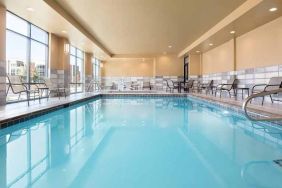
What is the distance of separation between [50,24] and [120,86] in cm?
1187

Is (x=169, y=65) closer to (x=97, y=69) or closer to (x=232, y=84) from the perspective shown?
(x=97, y=69)

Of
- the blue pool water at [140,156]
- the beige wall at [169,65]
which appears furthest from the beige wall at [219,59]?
the blue pool water at [140,156]

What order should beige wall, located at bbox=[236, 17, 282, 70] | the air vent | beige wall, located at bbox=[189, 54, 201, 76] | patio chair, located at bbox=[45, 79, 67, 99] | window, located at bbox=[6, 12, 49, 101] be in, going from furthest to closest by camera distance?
beige wall, located at bbox=[189, 54, 201, 76] → patio chair, located at bbox=[45, 79, 67, 99] → window, located at bbox=[6, 12, 49, 101] → beige wall, located at bbox=[236, 17, 282, 70] → the air vent

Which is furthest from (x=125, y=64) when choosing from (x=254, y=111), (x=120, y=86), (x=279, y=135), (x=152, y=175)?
(x=152, y=175)

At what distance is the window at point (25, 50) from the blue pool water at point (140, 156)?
134 inches

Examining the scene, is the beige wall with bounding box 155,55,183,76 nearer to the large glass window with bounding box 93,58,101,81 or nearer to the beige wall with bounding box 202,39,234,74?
the beige wall with bounding box 202,39,234,74

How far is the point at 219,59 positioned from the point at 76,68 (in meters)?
6.99

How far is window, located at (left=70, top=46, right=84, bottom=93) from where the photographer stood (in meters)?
12.0

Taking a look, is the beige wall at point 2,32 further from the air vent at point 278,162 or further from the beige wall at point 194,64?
the beige wall at point 194,64

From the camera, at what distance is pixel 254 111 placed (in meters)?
4.98

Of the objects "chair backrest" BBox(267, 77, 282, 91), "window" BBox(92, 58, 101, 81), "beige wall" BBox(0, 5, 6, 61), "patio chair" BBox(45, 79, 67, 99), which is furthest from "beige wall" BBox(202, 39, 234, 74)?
"window" BBox(92, 58, 101, 81)

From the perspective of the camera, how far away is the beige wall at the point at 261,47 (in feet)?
21.1

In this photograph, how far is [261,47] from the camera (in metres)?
7.21

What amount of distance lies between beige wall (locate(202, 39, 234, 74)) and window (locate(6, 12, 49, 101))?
22.1ft
